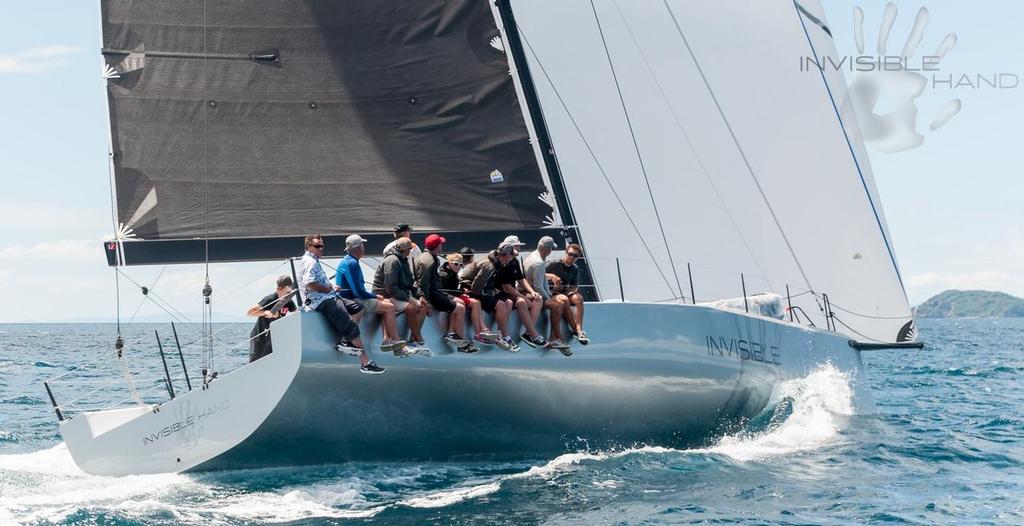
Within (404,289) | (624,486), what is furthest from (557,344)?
(404,289)

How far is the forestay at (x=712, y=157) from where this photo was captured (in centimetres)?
1567

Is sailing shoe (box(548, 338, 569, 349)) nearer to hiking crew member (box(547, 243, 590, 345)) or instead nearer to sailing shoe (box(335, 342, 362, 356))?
hiking crew member (box(547, 243, 590, 345))

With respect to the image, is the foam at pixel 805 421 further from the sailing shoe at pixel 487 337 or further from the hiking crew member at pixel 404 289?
the hiking crew member at pixel 404 289

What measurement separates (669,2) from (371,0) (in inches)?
232

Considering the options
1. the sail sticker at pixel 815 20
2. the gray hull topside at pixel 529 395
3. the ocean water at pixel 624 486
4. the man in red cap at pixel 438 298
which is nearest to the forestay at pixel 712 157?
the sail sticker at pixel 815 20

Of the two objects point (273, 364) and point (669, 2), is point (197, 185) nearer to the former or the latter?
point (273, 364)

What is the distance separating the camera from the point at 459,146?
12.2m

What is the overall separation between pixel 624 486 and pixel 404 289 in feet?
8.06

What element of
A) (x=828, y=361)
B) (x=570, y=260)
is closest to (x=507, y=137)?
(x=570, y=260)

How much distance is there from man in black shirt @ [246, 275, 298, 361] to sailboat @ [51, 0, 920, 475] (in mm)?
461

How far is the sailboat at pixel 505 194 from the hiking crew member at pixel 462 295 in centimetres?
15

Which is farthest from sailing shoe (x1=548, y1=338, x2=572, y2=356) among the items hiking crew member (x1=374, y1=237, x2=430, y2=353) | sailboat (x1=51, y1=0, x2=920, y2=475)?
hiking crew member (x1=374, y1=237, x2=430, y2=353)

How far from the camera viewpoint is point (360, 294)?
9.58 metres

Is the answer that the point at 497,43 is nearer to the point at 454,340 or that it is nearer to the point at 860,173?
the point at 454,340
